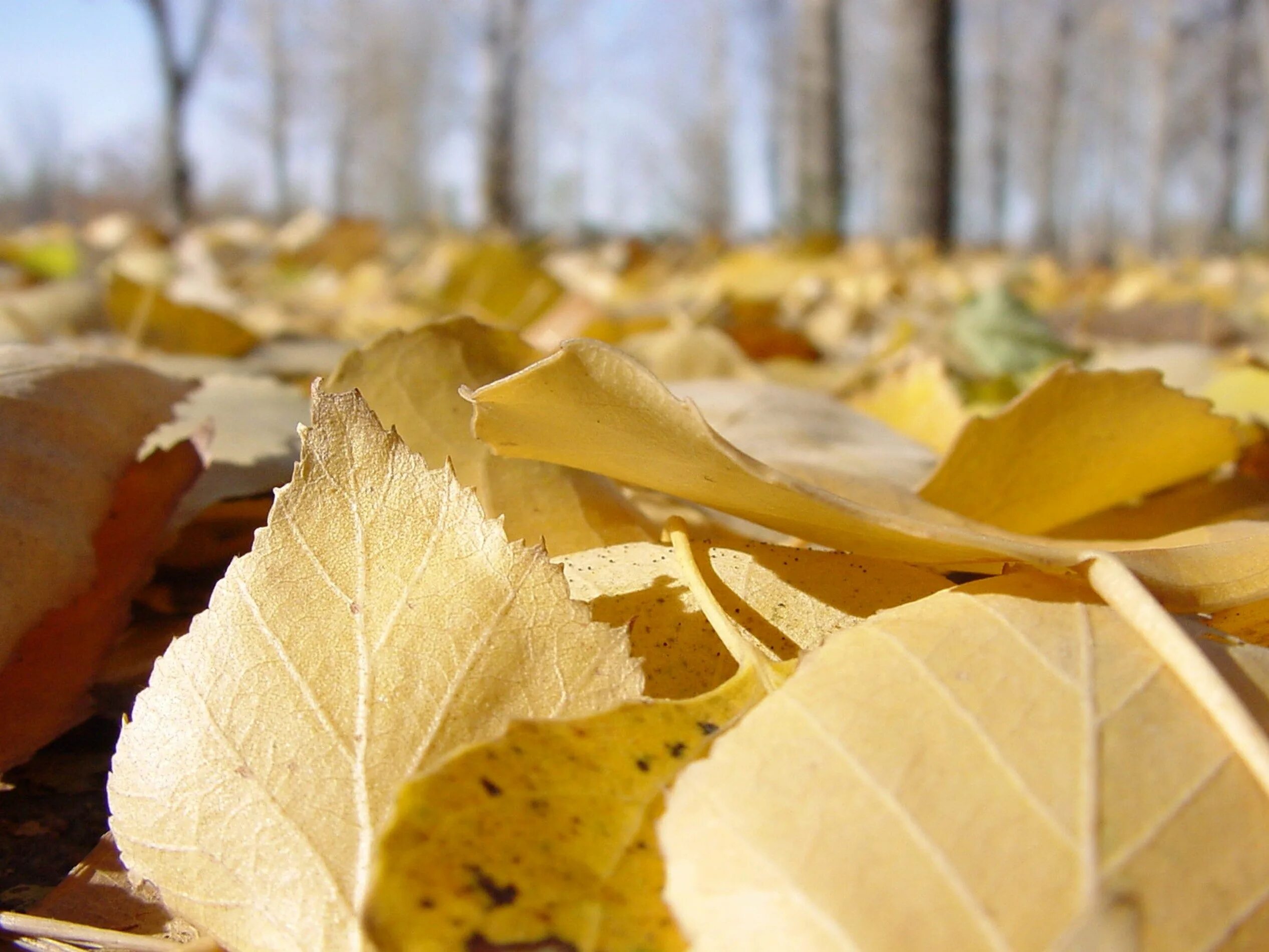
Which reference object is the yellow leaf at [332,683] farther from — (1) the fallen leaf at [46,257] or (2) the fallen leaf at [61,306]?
(1) the fallen leaf at [46,257]

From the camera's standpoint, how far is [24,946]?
1.07 ft

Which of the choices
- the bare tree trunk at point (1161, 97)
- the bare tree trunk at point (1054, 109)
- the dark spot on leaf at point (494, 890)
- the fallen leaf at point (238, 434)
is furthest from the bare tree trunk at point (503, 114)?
the bare tree trunk at point (1054, 109)

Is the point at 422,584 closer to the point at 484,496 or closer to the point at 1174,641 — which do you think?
the point at 484,496

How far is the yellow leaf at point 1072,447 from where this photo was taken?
1.61 feet

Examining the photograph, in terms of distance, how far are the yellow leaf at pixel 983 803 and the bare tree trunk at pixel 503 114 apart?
6559 mm

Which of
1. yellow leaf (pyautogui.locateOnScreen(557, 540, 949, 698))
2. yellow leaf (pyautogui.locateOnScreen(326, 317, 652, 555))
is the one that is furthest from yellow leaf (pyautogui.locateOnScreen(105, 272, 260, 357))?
yellow leaf (pyautogui.locateOnScreen(557, 540, 949, 698))

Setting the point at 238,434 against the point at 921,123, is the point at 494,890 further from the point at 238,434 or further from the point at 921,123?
the point at 921,123

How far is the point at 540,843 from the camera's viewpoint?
27 centimetres

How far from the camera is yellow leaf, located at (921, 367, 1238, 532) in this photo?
1.61ft

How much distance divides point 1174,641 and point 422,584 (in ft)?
0.73

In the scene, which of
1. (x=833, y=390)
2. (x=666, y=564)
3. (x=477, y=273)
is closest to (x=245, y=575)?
(x=666, y=564)

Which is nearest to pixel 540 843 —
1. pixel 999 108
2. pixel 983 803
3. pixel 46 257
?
pixel 983 803

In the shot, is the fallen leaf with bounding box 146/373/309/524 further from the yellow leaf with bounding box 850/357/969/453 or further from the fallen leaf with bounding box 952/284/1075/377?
the fallen leaf with bounding box 952/284/1075/377

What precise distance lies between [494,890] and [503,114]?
24.6 feet
